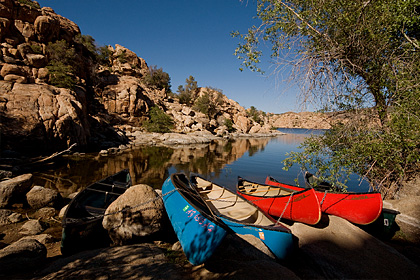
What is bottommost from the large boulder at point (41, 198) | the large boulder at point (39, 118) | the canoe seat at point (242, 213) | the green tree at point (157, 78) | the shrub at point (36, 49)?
the canoe seat at point (242, 213)

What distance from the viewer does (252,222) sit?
20.1 ft

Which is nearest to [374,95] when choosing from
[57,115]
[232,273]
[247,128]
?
[232,273]

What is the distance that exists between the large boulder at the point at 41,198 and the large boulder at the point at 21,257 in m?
4.19

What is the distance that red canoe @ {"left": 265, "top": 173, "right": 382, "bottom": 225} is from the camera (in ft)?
20.1

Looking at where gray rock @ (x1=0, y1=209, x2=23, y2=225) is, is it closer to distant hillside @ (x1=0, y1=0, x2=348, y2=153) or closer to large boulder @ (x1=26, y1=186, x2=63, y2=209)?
large boulder @ (x1=26, y1=186, x2=63, y2=209)

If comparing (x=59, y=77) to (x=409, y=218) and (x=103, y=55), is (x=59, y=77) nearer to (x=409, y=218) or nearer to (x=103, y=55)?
Answer: (x=103, y=55)

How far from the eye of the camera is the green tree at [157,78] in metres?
61.6

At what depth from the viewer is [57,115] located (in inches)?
738

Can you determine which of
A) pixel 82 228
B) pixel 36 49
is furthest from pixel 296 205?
pixel 36 49

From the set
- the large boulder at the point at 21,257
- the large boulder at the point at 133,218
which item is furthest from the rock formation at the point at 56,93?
the large boulder at the point at 133,218

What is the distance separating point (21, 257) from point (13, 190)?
5870 mm

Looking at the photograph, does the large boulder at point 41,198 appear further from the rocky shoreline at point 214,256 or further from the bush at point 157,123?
the bush at point 157,123

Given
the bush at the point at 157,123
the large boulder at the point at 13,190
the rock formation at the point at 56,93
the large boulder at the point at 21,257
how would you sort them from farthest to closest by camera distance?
1. the bush at the point at 157,123
2. the rock formation at the point at 56,93
3. the large boulder at the point at 13,190
4. the large boulder at the point at 21,257

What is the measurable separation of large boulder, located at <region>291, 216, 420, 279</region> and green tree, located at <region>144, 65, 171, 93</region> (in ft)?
217
